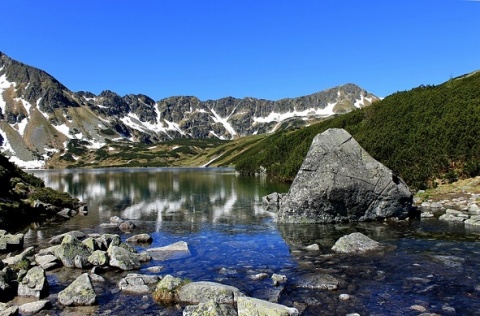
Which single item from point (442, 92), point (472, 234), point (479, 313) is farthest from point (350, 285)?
point (442, 92)

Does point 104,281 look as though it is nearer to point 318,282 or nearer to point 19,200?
point 318,282

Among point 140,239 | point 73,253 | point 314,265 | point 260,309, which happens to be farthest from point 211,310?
point 140,239

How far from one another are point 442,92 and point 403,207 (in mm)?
59451

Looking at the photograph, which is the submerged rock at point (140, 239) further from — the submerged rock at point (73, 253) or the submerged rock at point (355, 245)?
the submerged rock at point (355, 245)

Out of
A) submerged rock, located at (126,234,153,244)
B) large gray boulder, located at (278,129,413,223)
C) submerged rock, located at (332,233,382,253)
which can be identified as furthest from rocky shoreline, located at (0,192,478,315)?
large gray boulder, located at (278,129,413,223)

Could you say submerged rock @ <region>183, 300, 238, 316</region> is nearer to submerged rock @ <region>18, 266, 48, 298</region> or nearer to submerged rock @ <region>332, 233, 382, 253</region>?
submerged rock @ <region>18, 266, 48, 298</region>

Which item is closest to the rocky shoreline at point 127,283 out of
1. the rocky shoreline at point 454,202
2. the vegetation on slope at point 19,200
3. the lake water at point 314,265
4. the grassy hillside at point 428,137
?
the lake water at point 314,265

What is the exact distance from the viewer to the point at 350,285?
18.7m

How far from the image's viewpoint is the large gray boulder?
3638cm

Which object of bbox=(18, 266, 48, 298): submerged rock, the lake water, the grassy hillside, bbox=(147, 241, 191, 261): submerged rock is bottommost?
the lake water

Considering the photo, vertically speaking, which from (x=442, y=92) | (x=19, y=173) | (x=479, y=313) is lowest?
(x=479, y=313)

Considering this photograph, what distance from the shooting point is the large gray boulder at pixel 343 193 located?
3638 centimetres

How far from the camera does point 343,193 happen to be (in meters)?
36.3

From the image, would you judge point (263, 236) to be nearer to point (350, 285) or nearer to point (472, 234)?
point (350, 285)
